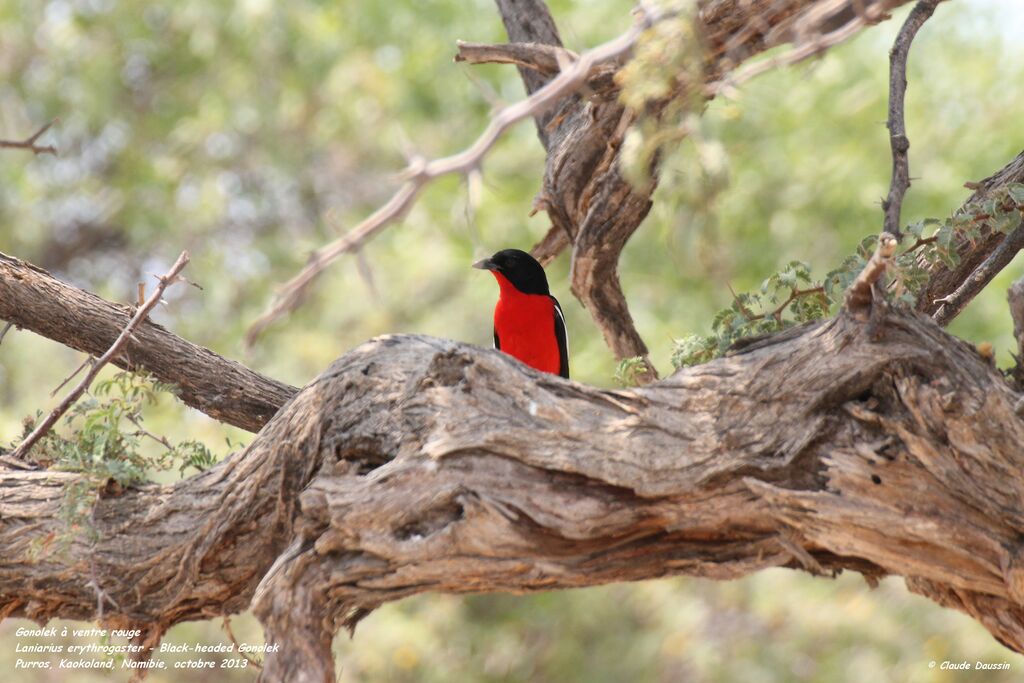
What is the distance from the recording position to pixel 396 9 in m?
12.6

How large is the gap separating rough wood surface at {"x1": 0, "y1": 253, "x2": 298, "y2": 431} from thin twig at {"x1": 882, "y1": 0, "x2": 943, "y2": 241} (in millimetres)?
2039

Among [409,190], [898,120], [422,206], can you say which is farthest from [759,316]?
[422,206]

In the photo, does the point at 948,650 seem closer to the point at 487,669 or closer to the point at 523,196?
the point at 487,669

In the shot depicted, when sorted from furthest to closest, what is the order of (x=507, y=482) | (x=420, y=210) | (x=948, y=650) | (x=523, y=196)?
(x=420, y=210) → (x=523, y=196) → (x=948, y=650) → (x=507, y=482)

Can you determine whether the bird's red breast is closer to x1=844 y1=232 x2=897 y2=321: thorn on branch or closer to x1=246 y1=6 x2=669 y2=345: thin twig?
x1=844 y1=232 x2=897 y2=321: thorn on branch

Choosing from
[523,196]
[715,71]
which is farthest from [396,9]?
[715,71]

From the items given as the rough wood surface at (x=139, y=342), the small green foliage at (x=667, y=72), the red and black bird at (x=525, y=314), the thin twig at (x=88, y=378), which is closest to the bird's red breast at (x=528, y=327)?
the red and black bird at (x=525, y=314)

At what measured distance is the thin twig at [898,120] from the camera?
333cm

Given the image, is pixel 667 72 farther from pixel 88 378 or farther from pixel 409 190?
pixel 88 378

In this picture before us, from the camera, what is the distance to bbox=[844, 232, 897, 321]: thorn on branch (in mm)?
2531

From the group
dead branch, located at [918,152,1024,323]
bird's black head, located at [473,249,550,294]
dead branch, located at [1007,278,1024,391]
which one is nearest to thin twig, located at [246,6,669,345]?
dead branch, located at [1007,278,1024,391]

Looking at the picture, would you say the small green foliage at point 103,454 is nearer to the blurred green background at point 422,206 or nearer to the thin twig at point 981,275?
the thin twig at point 981,275

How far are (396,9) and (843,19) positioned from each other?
931 centimetres

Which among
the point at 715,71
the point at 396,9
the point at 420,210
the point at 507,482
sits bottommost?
the point at 507,482
